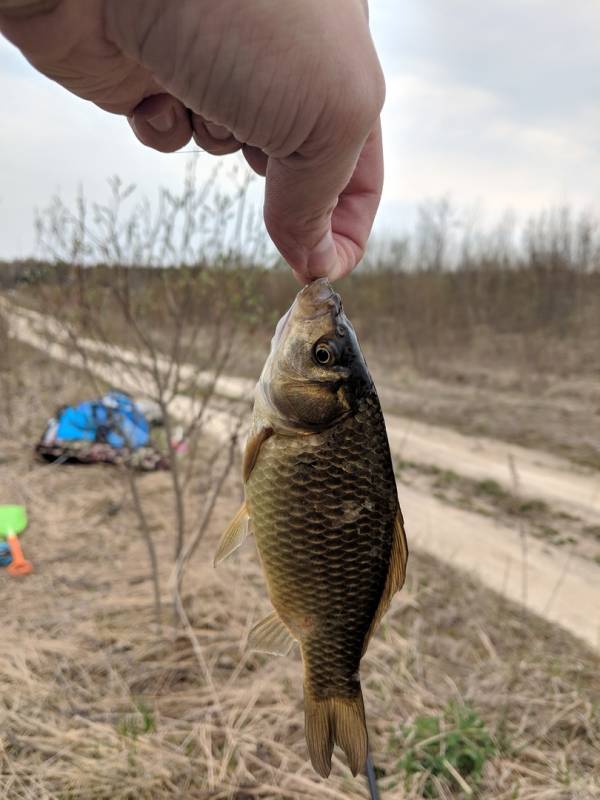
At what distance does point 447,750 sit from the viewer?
3199mm

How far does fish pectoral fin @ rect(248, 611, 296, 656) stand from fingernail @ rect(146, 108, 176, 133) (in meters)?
1.10

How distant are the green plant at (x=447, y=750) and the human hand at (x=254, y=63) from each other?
2.94 meters

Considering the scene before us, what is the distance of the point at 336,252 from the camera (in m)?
1.40

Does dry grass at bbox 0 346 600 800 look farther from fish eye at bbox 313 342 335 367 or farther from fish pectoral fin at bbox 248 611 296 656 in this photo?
fish eye at bbox 313 342 335 367

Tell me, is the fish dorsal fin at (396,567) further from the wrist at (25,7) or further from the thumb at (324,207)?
the wrist at (25,7)

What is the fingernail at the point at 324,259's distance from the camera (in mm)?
1303

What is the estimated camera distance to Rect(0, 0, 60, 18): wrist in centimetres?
A: 80

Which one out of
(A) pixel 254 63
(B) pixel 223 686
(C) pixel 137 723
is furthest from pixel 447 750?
(A) pixel 254 63

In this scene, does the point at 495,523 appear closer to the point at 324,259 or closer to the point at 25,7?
the point at 324,259

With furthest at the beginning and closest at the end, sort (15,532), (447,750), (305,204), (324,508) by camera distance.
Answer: (15,532) < (447,750) < (324,508) < (305,204)

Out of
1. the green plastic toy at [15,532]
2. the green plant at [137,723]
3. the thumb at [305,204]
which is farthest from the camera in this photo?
the green plastic toy at [15,532]

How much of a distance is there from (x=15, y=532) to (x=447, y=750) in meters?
3.99

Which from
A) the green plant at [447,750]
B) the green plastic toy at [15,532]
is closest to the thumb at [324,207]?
the green plant at [447,750]

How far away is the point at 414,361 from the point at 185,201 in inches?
512
